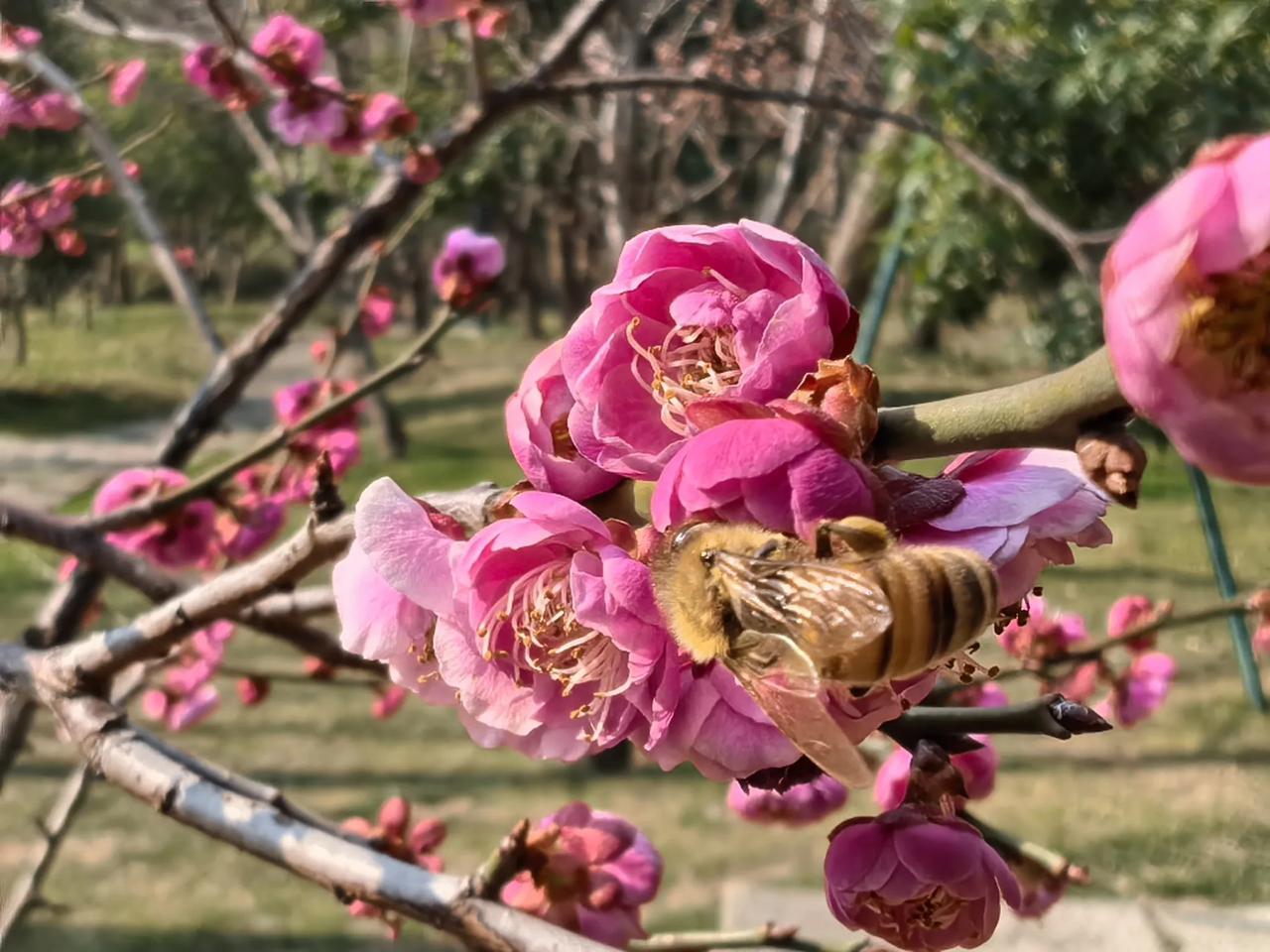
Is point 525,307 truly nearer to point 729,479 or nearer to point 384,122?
point 384,122

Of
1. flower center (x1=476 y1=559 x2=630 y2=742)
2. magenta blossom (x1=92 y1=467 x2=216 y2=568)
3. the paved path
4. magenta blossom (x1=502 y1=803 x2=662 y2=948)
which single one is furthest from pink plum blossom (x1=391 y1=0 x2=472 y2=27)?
the paved path

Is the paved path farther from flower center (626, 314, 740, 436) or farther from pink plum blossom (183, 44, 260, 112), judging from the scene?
flower center (626, 314, 740, 436)

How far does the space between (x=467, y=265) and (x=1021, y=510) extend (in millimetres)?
1008

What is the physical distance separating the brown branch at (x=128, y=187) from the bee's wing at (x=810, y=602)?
4.26 feet

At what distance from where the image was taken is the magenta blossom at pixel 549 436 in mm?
433

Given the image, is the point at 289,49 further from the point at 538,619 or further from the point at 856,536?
the point at 856,536

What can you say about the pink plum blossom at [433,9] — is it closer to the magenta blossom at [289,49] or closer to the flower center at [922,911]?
the magenta blossom at [289,49]

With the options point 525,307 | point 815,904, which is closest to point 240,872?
point 815,904

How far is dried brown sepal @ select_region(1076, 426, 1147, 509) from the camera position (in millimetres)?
312

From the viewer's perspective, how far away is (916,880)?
1.67 feet

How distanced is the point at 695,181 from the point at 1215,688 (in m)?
6.36

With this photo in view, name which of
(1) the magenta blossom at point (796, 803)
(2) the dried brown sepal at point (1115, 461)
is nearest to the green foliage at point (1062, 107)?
(1) the magenta blossom at point (796, 803)

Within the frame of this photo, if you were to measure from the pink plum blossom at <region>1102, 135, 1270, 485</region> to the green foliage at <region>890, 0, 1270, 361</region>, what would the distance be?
3.53 meters

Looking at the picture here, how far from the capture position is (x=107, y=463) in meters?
6.57
